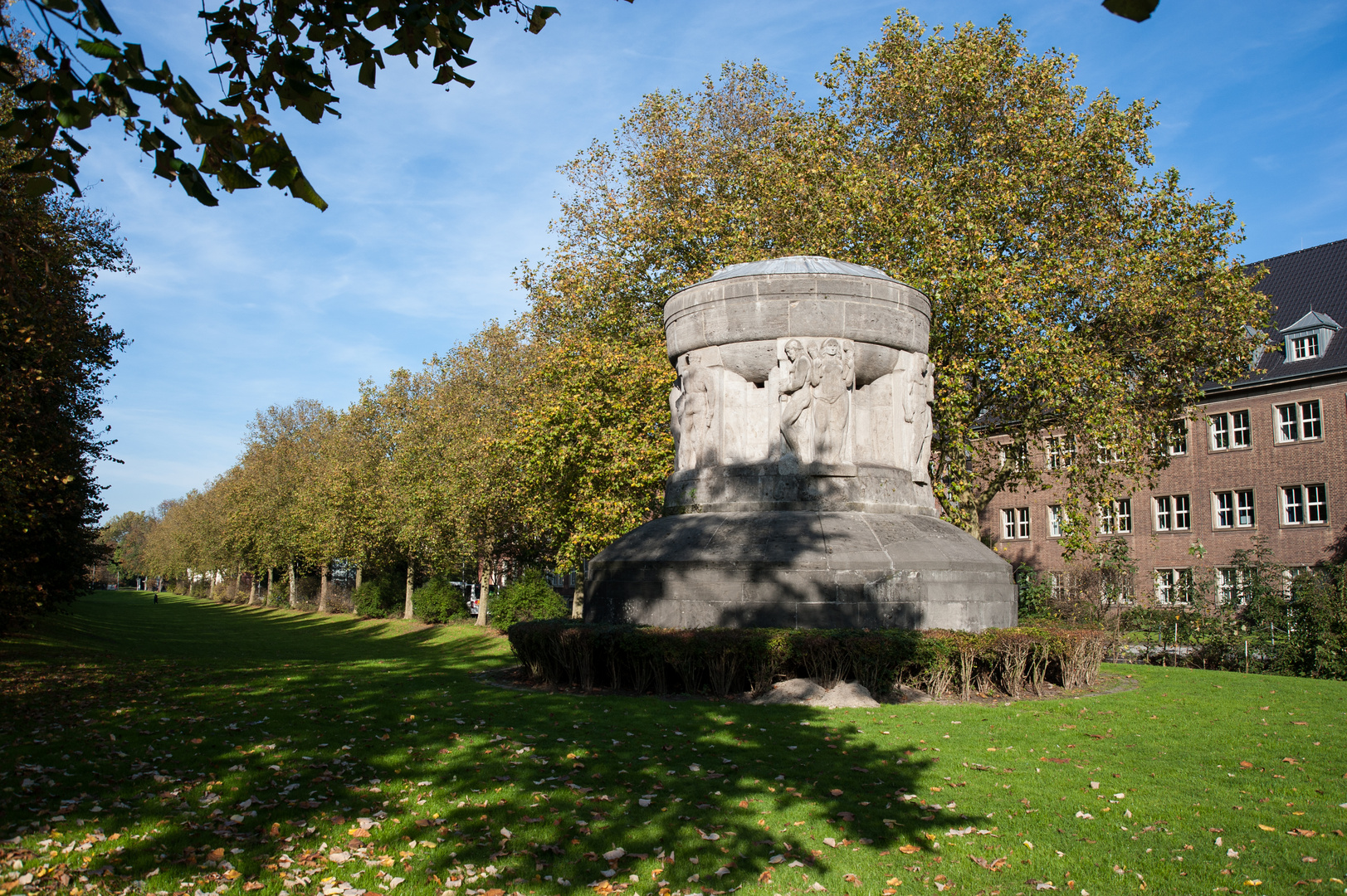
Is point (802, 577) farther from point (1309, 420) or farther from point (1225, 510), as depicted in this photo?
point (1225, 510)

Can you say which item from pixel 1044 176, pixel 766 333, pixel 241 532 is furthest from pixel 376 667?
pixel 241 532

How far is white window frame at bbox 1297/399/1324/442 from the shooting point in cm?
3656

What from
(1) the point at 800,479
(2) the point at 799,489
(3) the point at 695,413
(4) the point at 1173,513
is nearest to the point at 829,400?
(1) the point at 800,479

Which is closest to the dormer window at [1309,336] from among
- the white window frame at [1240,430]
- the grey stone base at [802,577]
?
the white window frame at [1240,430]

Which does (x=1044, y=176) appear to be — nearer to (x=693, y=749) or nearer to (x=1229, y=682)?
(x=1229, y=682)

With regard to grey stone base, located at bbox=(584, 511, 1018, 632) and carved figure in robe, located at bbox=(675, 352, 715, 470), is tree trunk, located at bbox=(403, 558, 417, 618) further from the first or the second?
grey stone base, located at bbox=(584, 511, 1018, 632)

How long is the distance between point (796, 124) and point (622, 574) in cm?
2095

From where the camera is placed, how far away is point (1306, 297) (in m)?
39.6

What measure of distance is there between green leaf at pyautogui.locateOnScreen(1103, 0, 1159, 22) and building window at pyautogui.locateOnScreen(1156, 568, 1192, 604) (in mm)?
29456

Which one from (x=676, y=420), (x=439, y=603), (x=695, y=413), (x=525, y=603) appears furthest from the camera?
(x=439, y=603)

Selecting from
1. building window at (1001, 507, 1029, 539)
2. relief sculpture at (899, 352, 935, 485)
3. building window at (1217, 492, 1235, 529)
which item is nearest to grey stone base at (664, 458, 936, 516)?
relief sculpture at (899, 352, 935, 485)

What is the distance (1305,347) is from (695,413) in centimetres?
3363

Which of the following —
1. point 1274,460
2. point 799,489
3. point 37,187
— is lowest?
point 799,489

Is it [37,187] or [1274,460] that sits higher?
[1274,460]
